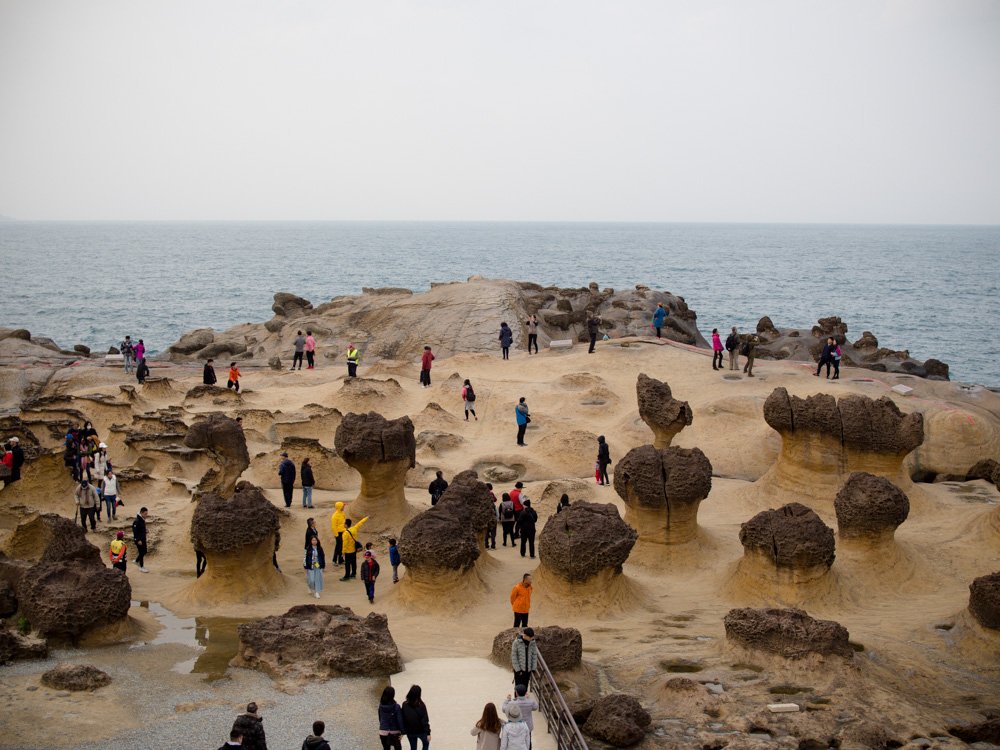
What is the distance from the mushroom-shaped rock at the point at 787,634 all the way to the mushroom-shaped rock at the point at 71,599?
295 inches

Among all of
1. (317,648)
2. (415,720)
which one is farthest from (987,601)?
(317,648)

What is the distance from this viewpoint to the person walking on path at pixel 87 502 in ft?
56.0

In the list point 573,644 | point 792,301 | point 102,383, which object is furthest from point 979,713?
point 792,301

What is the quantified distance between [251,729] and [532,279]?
317 feet

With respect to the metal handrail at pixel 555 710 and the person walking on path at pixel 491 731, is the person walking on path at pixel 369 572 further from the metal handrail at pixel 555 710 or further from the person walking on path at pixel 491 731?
the person walking on path at pixel 491 731

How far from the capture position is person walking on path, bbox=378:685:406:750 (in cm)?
877

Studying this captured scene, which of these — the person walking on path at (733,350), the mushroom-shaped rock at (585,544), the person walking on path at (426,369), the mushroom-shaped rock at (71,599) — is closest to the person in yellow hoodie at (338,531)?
the mushroom-shaped rock at (585,544)

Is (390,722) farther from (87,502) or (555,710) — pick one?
(87,502)

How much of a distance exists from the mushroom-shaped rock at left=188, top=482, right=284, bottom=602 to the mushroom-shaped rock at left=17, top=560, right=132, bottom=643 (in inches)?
76.4

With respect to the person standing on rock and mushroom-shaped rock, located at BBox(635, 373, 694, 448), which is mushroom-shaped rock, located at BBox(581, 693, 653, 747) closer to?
the person standing on rock

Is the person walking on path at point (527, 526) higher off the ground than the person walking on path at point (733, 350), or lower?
lower

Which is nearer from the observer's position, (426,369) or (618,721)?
(618,721)

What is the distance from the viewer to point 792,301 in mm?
83750

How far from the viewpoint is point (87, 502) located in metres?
17.1
